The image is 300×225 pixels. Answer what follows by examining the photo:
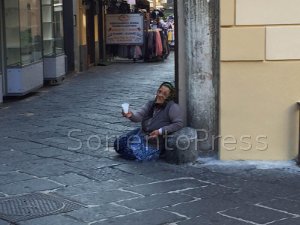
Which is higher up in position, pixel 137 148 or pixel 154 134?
pixel 154 134

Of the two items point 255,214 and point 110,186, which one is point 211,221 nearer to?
point 255,214

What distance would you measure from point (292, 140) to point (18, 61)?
6.94 meters

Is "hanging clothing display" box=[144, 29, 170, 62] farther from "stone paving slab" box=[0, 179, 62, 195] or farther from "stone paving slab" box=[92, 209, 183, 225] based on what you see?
"stone paving slab" box=[92, 209, 183, 225]

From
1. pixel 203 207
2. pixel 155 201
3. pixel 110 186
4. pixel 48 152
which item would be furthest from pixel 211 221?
pixel 48 152

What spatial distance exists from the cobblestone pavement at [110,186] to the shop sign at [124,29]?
12.6m

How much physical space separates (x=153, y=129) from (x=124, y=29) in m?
15.2

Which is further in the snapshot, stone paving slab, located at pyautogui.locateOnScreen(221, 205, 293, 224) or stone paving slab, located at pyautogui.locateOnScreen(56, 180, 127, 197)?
stone paving slab, located at pyautogui.locateOnScreen(56, 180, 127, 197)

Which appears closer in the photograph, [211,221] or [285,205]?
[211,221]

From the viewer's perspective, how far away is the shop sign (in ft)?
72.6

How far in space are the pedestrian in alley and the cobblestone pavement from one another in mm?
166

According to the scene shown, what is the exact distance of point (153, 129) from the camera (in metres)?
7.35

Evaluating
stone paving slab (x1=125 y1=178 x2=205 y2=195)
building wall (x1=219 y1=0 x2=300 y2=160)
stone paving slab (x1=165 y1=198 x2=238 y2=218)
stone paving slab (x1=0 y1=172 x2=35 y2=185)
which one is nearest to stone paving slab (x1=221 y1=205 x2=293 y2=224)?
stone paving slab (x1=165 y1=198 x2=238 y2=218)

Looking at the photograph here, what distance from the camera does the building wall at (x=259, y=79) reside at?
22.5 feet

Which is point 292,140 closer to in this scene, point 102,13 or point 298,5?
point 298,5
